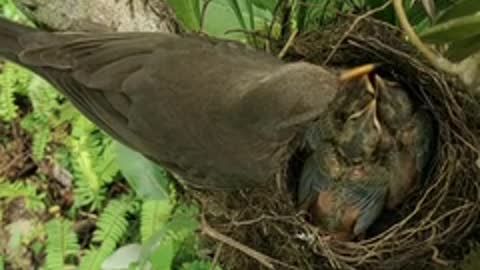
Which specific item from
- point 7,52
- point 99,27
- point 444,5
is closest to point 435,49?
point 444,5

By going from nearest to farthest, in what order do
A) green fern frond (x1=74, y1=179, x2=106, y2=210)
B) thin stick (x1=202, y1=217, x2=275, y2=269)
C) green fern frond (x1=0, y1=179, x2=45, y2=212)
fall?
thin stick (x1=202, y1=217, x2=275, y2=269)
green fern frond (x1=74, y1=179, x2=106, y2=210)
green fern frond (x1=0, y1=179, x2=45, y2=212)

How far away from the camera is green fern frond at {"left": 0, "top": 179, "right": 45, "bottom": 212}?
134 inches

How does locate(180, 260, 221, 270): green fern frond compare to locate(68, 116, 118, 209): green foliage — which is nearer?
locate(180, 260, 221, 270): green fern frond

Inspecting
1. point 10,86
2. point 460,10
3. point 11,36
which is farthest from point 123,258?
point 460,10

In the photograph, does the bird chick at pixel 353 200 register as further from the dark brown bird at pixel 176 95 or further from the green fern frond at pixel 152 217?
the green fern frond at pixel 152 217

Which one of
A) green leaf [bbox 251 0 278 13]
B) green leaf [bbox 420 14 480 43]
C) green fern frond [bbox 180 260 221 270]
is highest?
green leaf [bbox 420 14 480 43]

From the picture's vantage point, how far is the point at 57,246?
10.5 feet

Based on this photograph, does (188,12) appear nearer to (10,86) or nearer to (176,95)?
(176,95)

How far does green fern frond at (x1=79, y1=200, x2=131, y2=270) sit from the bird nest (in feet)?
1.90

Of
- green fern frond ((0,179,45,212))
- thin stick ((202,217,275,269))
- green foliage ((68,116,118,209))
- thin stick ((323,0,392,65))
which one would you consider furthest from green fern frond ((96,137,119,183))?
thin stick ((323,0,392,65))

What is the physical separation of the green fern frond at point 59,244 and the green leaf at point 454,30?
1506mm

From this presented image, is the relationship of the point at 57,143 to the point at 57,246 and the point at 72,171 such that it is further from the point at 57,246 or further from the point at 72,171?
the point at 57,246

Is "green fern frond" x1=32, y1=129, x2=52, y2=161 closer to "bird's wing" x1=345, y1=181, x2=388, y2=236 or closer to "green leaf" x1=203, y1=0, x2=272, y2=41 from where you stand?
"green leaf" x1=203, y1=0, x2=272, y2=41

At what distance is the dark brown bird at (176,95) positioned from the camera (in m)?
2.48
